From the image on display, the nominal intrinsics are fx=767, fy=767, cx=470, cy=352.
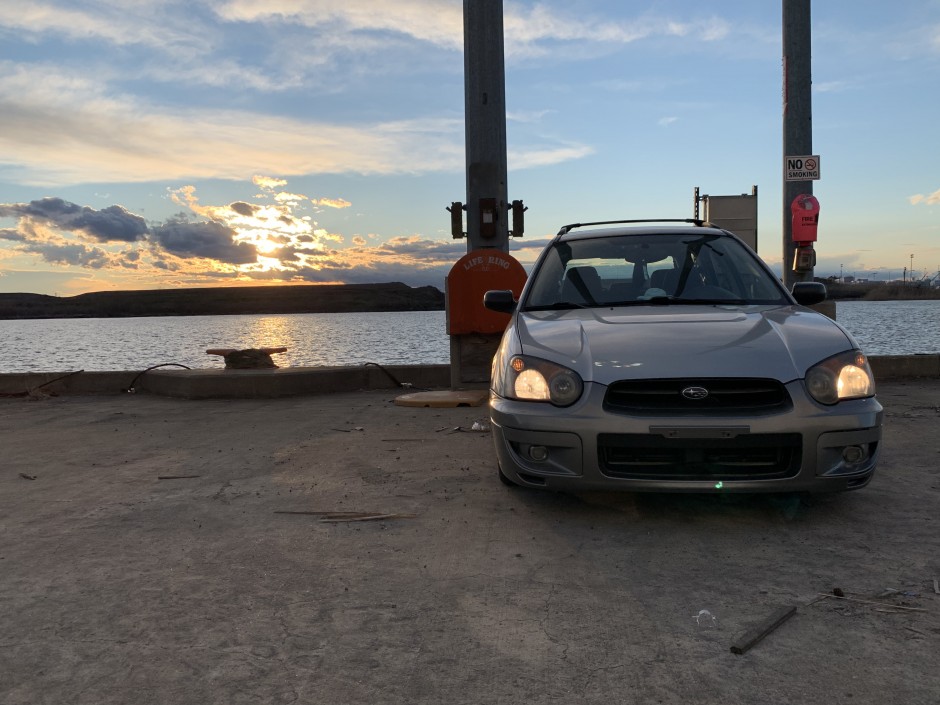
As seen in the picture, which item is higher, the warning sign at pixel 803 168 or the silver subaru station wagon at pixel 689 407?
the warning sign at pixel 803 168

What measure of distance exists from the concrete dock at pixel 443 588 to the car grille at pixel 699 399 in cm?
59

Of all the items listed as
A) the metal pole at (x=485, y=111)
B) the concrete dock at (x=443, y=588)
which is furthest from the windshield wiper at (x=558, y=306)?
the metal pole at (x=485, y=111)

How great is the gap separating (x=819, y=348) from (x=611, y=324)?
1.02 m

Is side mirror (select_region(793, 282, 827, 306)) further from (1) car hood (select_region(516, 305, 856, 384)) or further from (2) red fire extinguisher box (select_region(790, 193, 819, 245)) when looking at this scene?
(2) red fire extinguisher box (select_region(790, 193, 819, 245))

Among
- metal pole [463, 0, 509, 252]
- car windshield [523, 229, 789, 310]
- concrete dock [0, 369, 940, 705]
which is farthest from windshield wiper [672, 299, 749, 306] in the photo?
metal pole [463, 0, 509, 252]

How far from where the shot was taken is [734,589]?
2.90 m

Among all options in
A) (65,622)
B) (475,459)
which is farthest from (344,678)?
(475,459)

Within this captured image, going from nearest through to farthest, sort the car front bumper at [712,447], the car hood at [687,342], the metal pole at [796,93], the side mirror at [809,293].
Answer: the car front bumper at [712,447]
the car hood at [687,342]
the side mirror at [809,293]
the metal pole at [796,93]

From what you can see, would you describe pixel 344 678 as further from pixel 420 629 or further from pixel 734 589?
pixel 734 589

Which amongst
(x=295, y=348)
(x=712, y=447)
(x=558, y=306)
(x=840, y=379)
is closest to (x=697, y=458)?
(x=712, y=447)

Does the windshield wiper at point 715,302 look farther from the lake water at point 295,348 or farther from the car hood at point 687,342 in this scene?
the lake water at point 295,348

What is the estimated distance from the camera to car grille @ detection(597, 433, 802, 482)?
11.4 ft

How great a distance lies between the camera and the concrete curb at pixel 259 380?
9211 millimetres

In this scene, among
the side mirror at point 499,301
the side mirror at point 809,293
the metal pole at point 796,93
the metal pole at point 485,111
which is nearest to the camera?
the side mirror at point 809,293
